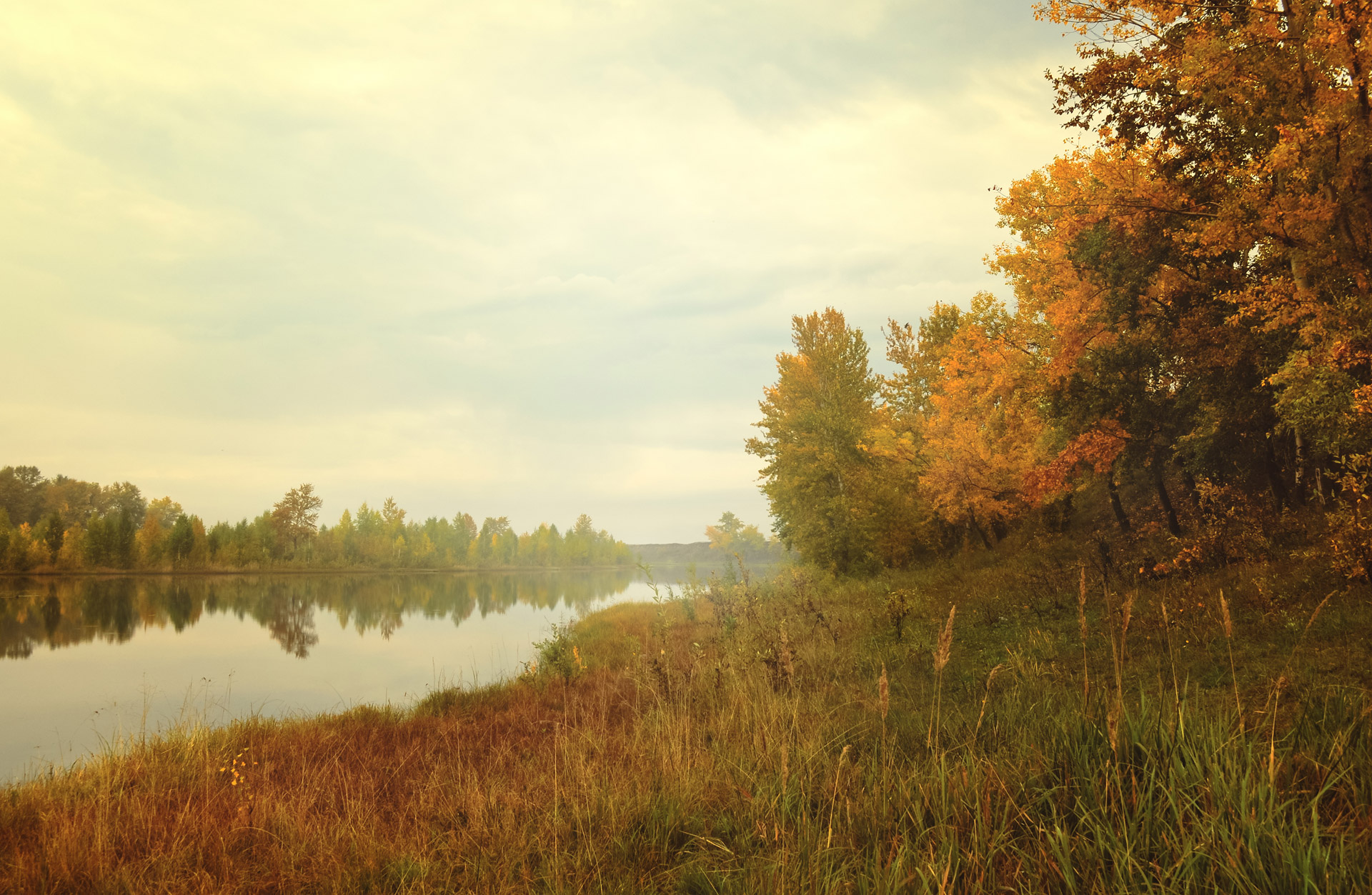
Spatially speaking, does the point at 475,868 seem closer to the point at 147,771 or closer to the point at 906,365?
the point at 147,771

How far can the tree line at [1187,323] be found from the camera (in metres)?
9.26

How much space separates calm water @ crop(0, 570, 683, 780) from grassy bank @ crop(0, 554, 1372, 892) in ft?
8.11

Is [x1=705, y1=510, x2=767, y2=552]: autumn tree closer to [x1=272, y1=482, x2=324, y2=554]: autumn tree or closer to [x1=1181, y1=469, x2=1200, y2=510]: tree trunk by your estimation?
[x1=272, y1=482, x2=324, y2=554]: autumn tree

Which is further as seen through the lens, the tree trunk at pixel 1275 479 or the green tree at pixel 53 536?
the green tree at pixel 53 536

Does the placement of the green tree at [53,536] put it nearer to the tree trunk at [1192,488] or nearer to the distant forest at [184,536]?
the distant forest at [184,536]

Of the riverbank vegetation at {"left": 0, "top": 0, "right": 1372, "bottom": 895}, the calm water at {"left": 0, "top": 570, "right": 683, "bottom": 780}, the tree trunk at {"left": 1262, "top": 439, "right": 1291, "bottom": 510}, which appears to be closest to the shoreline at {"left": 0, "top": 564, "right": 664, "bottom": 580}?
the calm water at {"left": 0, "top": 570, "right": 683, "bottom": 780}

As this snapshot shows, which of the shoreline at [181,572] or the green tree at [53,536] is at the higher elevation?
the green tree at [53,536]

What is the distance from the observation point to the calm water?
41.1 feet

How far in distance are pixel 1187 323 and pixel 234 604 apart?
157ft

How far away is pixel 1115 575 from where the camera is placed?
1357 centimetres

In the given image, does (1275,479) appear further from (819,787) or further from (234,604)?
(234,604)

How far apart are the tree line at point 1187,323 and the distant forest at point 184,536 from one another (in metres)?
79.6

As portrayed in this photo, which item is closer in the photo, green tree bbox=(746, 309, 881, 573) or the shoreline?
green tree bbox=(746, 309, 881, 573)

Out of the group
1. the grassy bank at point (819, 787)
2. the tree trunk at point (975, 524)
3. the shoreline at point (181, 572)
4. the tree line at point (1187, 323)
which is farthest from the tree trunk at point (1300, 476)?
the shoreline at point (181, 572)
